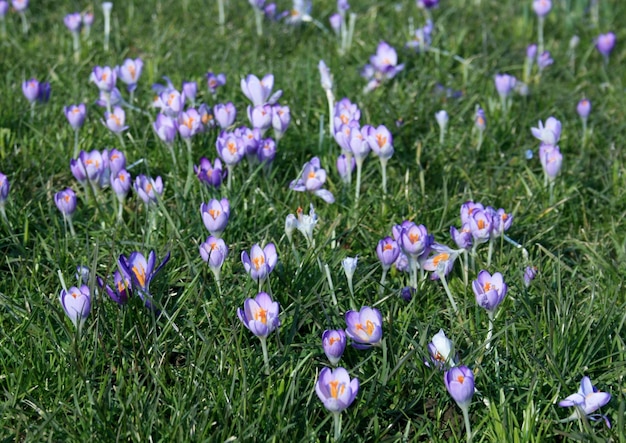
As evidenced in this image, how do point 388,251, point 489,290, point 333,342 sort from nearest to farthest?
point 333,342
point 489,290
point 388,251

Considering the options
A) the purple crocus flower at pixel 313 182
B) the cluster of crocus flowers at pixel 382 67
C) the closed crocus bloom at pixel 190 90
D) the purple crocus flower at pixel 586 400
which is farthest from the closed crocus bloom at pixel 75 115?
the purple crocus flower at pixel 586 400

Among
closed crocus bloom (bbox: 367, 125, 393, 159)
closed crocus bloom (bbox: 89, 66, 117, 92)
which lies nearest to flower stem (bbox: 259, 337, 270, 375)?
closed crocus bloom (bbox: 367, 125, 393, 159)

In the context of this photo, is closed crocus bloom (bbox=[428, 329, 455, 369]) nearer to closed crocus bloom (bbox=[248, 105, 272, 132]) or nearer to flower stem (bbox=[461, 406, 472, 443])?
flower stem (bbox=[461, 406, 472, 443])

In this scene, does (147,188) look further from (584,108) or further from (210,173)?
(584,108)

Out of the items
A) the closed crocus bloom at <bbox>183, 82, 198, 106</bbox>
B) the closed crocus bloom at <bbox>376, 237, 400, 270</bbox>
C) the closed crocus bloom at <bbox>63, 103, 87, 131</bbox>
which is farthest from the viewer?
the closed crocus bloom at <bbox>183, 82, 198, 106</bbox>

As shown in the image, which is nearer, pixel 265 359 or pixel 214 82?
pixel 265 359

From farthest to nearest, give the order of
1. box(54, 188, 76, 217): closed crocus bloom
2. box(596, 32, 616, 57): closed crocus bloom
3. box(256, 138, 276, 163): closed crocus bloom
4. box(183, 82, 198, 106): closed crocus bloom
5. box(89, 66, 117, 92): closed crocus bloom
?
box(596, 32, 616, 57): closed crocus bloom → box(183, 82, 198, 106): closed crocus bloom → box(89, 66, 117, 92): closed crocus bloom → box(256, 138, 276, 163): closed crocus bloom → box(54, 188, 76, 217): closed crocus bloom

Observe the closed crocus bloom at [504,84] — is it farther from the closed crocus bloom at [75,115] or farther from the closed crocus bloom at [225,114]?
the closed crocus bloom at [75,115]

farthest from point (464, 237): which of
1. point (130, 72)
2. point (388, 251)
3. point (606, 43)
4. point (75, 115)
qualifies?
point (606, 43)

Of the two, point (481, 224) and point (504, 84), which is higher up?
point (481, 224)
